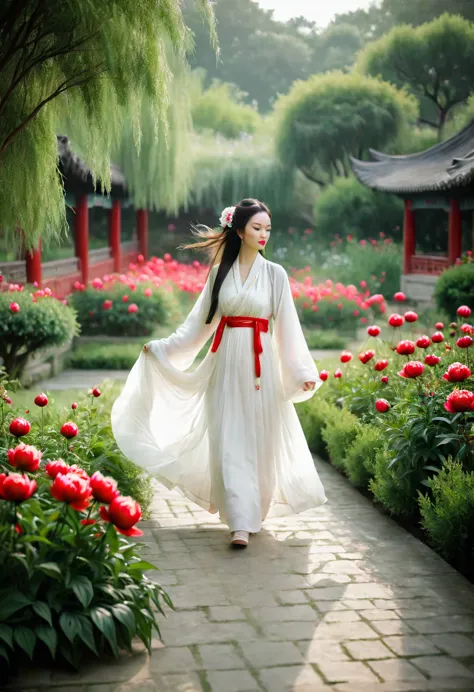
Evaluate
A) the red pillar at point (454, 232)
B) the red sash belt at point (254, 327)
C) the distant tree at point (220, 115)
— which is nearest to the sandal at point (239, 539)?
the red sash belt at point (254, 327)

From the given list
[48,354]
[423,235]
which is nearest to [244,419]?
[48,354]

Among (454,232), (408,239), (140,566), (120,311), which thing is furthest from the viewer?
(408,239)

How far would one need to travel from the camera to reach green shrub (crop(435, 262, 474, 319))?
15.0 m

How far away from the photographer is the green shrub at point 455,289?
1502cm

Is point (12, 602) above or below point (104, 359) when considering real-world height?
above

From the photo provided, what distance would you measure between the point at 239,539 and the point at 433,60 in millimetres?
32994

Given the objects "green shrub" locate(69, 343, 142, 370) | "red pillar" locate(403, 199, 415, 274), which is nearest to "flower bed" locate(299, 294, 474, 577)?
"green shrub" locate(69, 343, 142, 370)

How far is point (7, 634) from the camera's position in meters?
3.32

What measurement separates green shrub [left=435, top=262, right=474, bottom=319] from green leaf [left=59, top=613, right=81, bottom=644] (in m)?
12.3

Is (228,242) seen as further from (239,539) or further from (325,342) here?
(325,342)

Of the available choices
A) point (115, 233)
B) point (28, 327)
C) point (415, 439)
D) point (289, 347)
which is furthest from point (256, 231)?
point (115, 233)

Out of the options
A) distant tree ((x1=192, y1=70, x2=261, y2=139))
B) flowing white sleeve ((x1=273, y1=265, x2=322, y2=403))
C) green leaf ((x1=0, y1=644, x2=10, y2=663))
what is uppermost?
distant tree ((x1=192, y1=70, x2=261, y2=139))

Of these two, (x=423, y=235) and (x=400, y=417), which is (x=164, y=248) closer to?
(x=423, y=235)

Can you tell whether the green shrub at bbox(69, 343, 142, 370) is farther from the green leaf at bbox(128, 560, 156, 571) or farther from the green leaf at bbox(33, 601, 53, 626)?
the green leaf at bbox(33, 601, 53, 626)
